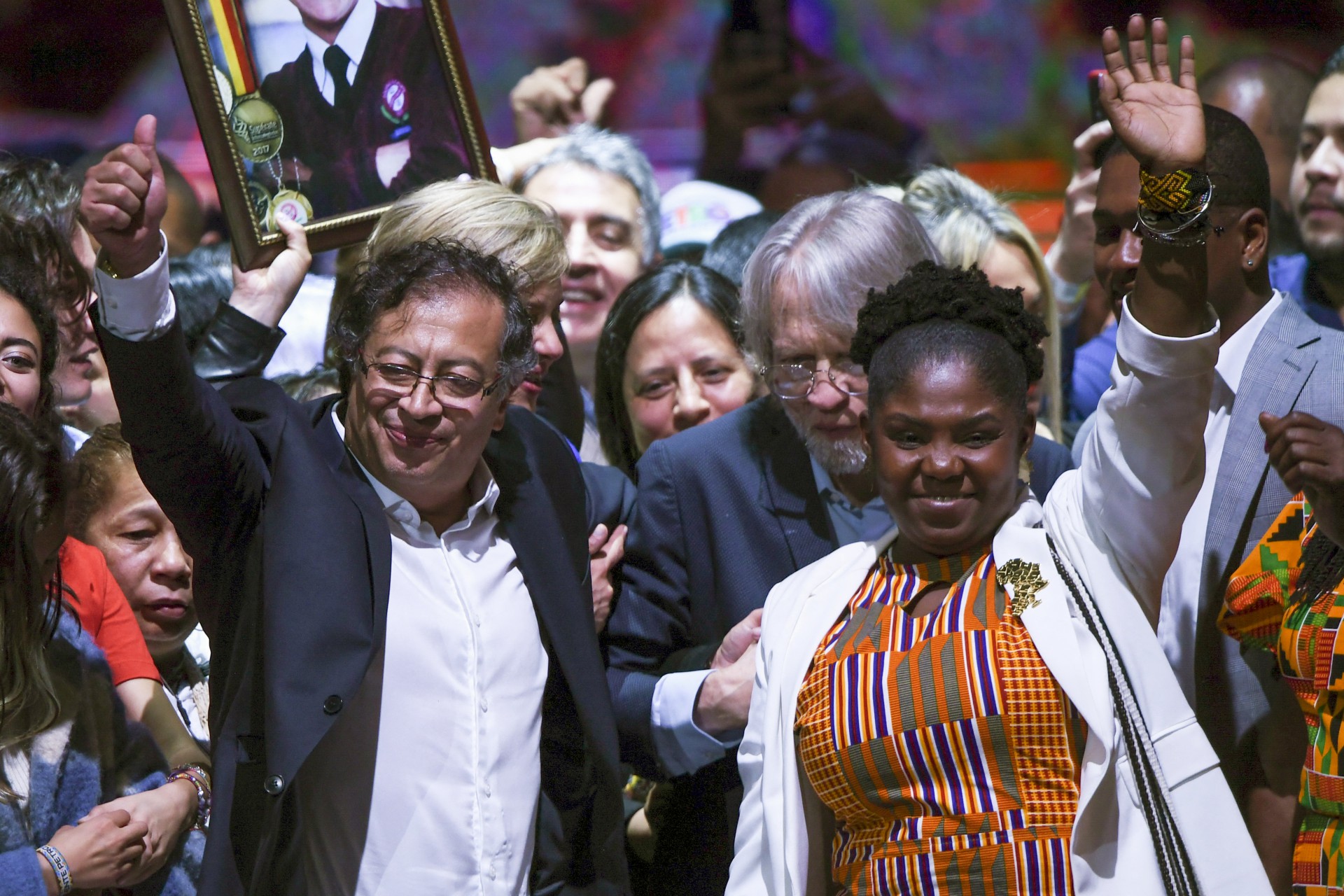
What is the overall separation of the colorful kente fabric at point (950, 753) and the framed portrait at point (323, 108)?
1.78 m

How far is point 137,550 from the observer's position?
333 centimetres

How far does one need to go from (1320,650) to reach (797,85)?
13.8 ft

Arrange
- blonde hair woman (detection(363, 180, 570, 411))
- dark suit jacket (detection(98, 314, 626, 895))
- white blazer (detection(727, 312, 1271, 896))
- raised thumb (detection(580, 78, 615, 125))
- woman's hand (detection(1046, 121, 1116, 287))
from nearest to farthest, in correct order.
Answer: white blazer (detection(727, 312, 1271, 896)) → dark suit jacket (detection(98, 314, 626, 895)) → blonde hair woman (detection(363, 180, 570, 411)) → woman's hand (detection(1046, 121, 1116, 287)) → raised thumb (detection(580, 78, 615, 125))

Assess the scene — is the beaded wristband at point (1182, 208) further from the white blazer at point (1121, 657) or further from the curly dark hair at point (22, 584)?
the curly dark hair at point (22, 584)

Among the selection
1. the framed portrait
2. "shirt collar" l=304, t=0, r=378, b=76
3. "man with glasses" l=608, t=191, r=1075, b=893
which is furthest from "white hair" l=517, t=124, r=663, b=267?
"man with glasses" l=608, t=191, r=1075, b=893

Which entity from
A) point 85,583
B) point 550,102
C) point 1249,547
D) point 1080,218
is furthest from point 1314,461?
point 550,102

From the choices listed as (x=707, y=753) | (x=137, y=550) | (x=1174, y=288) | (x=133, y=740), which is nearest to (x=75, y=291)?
(x=137, y=550)

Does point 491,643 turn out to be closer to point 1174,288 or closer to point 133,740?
point 133,740

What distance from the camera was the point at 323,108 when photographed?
360cm

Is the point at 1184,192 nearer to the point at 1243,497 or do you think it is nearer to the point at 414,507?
the point at 1243,497

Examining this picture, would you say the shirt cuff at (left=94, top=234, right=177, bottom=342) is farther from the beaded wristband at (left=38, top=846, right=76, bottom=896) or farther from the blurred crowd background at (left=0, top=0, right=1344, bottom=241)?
the blurred crowd background at (left=0, top=0, right=1344, bottom=241)

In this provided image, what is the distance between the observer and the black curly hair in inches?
100

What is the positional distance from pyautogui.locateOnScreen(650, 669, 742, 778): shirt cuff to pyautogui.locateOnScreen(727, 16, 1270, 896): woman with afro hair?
0.28 metres

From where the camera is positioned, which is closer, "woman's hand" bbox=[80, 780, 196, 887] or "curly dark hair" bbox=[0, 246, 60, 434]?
"woman's hand" bbox=[80, 780, 196, 887]
